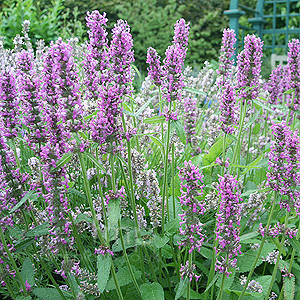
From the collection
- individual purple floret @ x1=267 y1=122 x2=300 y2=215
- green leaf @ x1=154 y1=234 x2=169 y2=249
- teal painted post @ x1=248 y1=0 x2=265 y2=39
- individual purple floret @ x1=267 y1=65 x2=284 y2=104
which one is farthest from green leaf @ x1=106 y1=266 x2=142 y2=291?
teal painted post @ x1=248 y1=0 x2=265 y2=39

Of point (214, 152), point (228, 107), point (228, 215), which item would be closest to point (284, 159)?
point (228, 215)

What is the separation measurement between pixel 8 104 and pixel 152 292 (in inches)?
45.2

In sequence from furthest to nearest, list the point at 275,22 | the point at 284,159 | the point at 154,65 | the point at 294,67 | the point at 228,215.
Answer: the point at 275,22 < the point at 294,67 < the point at 154,65 < the point at 284,159 < the point at 228,215

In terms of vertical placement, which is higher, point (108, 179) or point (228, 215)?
point (228, 215)

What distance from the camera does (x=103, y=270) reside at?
1612mm

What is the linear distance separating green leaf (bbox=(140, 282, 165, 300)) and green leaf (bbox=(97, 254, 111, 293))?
382 mm

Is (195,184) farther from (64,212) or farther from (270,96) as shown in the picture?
(270,96)

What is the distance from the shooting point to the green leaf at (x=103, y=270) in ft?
5.07

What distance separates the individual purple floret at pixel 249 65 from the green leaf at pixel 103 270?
1.26 m

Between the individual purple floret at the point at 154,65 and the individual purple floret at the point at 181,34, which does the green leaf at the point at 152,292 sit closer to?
the individual purple floret at the point at 154,65

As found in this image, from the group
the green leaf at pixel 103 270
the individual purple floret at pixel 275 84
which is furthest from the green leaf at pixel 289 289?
the individual purple floret at pixel 275 84

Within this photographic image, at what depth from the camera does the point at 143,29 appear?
1307 cm

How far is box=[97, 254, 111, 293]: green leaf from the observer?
1.55 metres

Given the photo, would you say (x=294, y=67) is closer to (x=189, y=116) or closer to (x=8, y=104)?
(x=189, y=116)
